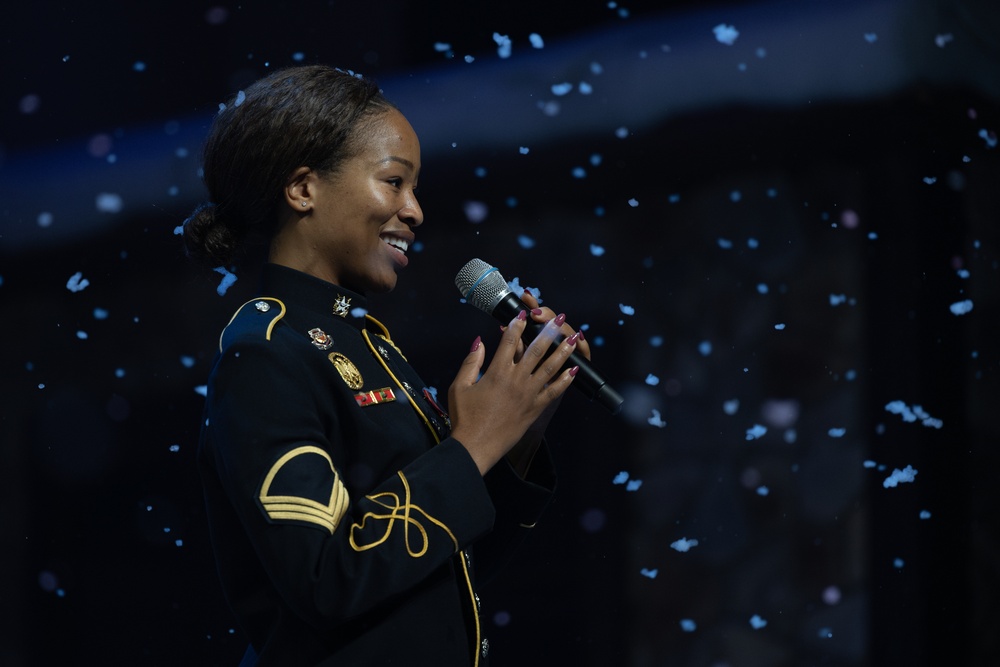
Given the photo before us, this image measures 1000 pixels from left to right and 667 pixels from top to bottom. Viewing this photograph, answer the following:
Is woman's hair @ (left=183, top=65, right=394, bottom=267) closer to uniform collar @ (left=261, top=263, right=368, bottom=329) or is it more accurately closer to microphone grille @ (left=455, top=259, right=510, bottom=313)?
uniform collar @ (left=261, top=263, right=368, bottom=329)

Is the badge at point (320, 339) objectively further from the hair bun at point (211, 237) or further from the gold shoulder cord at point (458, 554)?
the hair bun at point (211, 237)

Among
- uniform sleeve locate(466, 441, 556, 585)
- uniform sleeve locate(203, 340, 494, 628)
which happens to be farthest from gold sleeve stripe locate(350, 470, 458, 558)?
uniform sleeve locate(466, 441, 556, 585)

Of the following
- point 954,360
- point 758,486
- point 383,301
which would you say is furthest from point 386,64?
point 954,360

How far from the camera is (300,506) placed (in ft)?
3.15

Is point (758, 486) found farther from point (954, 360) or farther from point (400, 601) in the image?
point (400, 601)

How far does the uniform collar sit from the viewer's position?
118cm

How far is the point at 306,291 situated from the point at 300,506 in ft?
0.97

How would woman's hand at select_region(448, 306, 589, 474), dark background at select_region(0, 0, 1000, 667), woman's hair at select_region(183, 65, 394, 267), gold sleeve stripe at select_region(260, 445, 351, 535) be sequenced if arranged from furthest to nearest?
dark background at select_region(0, 0, 1000, 667), woman's hair at select_region(183, 65, 394, 267), woman's hand at select_region(448, 306, 589, 474), gold sleeve stripe at select_region(260, 445, 351, 535)

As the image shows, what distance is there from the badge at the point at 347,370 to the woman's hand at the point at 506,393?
99mm

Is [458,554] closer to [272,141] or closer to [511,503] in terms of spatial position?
[511,503]

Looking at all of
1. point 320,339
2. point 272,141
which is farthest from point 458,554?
point 272,141

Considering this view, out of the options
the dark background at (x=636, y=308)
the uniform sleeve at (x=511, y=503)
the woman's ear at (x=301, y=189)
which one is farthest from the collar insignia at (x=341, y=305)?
the dark background at (x=636, y=308)

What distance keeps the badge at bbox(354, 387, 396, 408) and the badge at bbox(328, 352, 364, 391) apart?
0.04 feet

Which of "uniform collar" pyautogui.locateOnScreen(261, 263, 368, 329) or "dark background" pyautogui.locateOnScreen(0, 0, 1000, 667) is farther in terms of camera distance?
"dark background" pyautogui.locateOnScreen(0, 0, 1000, 667)
